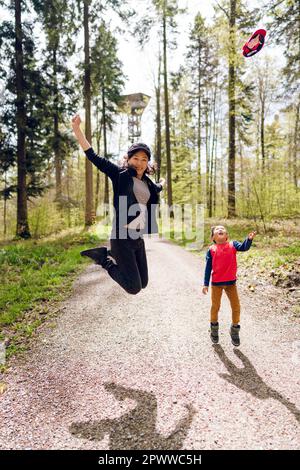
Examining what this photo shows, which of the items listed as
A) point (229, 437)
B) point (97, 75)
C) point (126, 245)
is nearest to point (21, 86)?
point (97, 75)

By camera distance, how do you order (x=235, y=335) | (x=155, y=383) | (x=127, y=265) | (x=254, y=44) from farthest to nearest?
(x=254, y=44) → (x=235, y=335) → (x=127, y=265) → (x=155, y=383)

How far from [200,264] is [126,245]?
21.0ft

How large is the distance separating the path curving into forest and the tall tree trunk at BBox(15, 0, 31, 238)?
9.93 metres

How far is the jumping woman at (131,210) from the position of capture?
3.99 m

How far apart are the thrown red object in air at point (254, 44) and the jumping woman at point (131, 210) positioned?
279cm

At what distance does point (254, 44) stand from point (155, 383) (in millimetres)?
5891

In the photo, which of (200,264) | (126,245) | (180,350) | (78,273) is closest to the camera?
(126,245)

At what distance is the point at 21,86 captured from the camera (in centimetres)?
1485

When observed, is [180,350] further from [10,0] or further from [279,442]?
[10,0]

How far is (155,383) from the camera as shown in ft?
12.0

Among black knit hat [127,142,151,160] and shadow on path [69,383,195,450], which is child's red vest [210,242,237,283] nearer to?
black knit hat [127,142,151,160]

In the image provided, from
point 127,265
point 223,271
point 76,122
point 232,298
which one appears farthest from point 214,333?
point 76,122

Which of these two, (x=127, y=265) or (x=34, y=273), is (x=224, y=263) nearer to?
(x=127, y=265)

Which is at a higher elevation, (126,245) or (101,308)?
(126,245)
